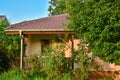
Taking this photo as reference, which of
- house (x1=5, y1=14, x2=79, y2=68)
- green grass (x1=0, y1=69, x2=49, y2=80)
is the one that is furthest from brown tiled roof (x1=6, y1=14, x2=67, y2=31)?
green grass (x1=0, y1=69, x2=49, y2=80)

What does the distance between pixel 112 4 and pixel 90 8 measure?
1.10 m

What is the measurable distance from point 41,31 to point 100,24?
6213mm

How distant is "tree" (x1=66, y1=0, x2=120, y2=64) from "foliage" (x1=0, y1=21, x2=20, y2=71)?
834 centimetres

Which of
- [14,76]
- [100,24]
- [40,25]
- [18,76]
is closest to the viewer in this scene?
[100,24]

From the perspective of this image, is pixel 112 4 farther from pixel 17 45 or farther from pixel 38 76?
pixel 17 45

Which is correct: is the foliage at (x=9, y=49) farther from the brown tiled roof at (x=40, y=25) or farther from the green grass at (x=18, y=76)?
the green grass at (x=18, y=76)

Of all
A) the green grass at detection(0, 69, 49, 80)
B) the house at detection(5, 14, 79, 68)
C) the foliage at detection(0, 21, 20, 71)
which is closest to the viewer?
the green grass at detection(0, 69, 49, 80)

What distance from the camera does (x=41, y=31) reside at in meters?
21.0

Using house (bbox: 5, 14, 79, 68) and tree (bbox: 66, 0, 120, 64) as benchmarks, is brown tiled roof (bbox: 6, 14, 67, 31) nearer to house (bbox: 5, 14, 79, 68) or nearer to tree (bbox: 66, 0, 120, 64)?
house (bbox: 5, 14, 79, 68)

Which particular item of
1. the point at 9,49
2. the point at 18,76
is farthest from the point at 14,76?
the point at 9,49

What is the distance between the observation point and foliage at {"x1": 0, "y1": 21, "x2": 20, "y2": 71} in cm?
2386

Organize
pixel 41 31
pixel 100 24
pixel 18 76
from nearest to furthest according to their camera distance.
→ pixel 100 24 < pixel 18 76 < pixel 41 31

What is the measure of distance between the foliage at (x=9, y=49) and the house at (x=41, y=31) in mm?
1045

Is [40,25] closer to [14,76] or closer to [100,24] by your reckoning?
[14,76]
